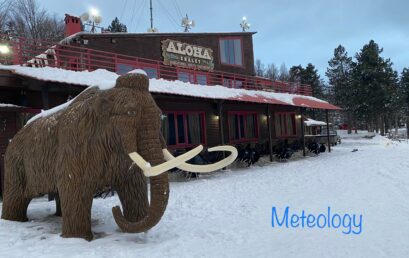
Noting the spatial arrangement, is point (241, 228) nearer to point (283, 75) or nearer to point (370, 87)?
point (370, 87)

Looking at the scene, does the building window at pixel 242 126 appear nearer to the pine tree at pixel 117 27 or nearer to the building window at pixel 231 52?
the building window at pixel 231 52

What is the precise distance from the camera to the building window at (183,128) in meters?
15.7

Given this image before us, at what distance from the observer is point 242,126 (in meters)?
20.2

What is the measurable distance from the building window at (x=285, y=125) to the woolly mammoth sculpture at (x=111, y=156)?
Result: 18.3 m

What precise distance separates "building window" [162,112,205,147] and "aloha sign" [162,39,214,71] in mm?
3296

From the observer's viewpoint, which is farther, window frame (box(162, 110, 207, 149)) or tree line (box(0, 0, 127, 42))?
tree line (box(0, 0, 127, 42))

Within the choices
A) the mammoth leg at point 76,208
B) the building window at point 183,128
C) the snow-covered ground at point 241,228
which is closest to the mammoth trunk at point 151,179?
the snow-covered ground at point 241,228

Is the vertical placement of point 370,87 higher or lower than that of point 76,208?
higher

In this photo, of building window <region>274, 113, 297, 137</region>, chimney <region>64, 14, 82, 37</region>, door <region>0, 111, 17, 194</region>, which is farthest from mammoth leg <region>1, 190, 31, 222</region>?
building window <region>274, 113, 297, 137</region>

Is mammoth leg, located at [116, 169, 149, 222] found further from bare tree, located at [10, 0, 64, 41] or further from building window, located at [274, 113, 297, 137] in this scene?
bare tree, located at [10, 0, 64, 41]

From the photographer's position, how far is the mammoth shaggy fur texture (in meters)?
5.23

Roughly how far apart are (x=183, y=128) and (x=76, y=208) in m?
11.1

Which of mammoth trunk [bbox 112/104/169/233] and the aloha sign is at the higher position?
the aloha sign

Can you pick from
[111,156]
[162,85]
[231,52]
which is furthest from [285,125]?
[111,156]
